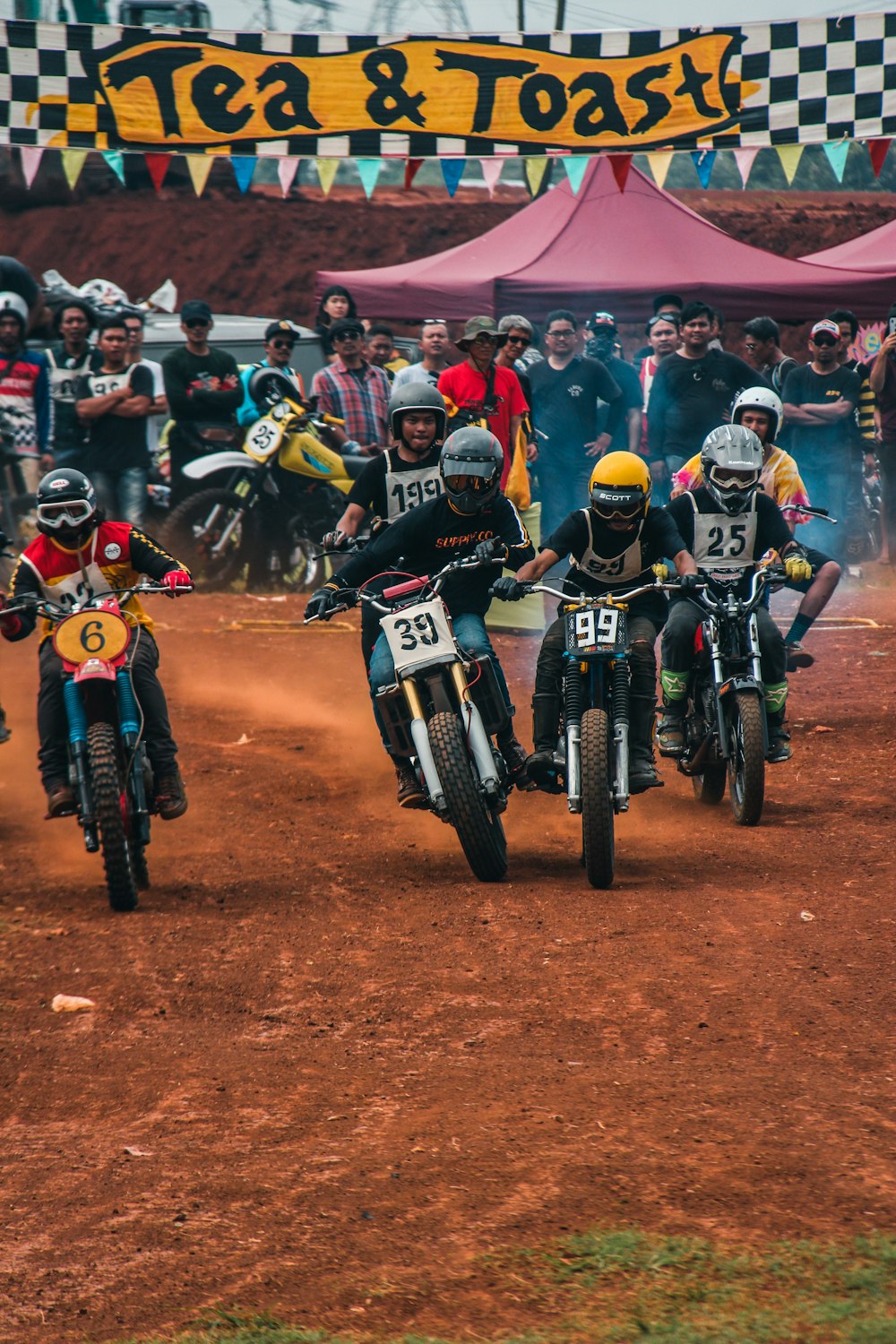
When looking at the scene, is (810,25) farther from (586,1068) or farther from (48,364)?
(586,1068)

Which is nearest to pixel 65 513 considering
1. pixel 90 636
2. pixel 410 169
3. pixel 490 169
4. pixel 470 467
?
pixel 90 636

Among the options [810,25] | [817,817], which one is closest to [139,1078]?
[817,817]

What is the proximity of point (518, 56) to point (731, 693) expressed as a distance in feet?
24.9

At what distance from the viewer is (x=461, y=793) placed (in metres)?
6.70

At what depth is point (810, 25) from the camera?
12.7 metres

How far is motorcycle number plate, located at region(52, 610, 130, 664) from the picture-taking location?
690 cm

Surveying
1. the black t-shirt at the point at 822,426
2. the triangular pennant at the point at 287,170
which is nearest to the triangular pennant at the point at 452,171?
the triangular pennant at the point at 287,170

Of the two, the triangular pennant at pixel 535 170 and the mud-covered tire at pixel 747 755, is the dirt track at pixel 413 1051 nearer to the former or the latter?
the mud-covered tire at pixel 747 755

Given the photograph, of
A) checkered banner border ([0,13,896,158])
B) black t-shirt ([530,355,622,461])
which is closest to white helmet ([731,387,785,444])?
checkered banner border ([0,13,896,158])

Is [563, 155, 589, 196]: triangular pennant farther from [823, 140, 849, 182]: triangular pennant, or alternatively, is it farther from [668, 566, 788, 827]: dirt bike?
[668, 566, 788, 827]: dirt bike

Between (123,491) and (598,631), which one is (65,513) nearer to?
(598,631)

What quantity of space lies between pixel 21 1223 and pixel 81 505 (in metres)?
3.88

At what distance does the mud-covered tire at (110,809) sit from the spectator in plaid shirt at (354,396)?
7984 mm

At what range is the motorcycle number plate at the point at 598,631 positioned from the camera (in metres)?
7.02
